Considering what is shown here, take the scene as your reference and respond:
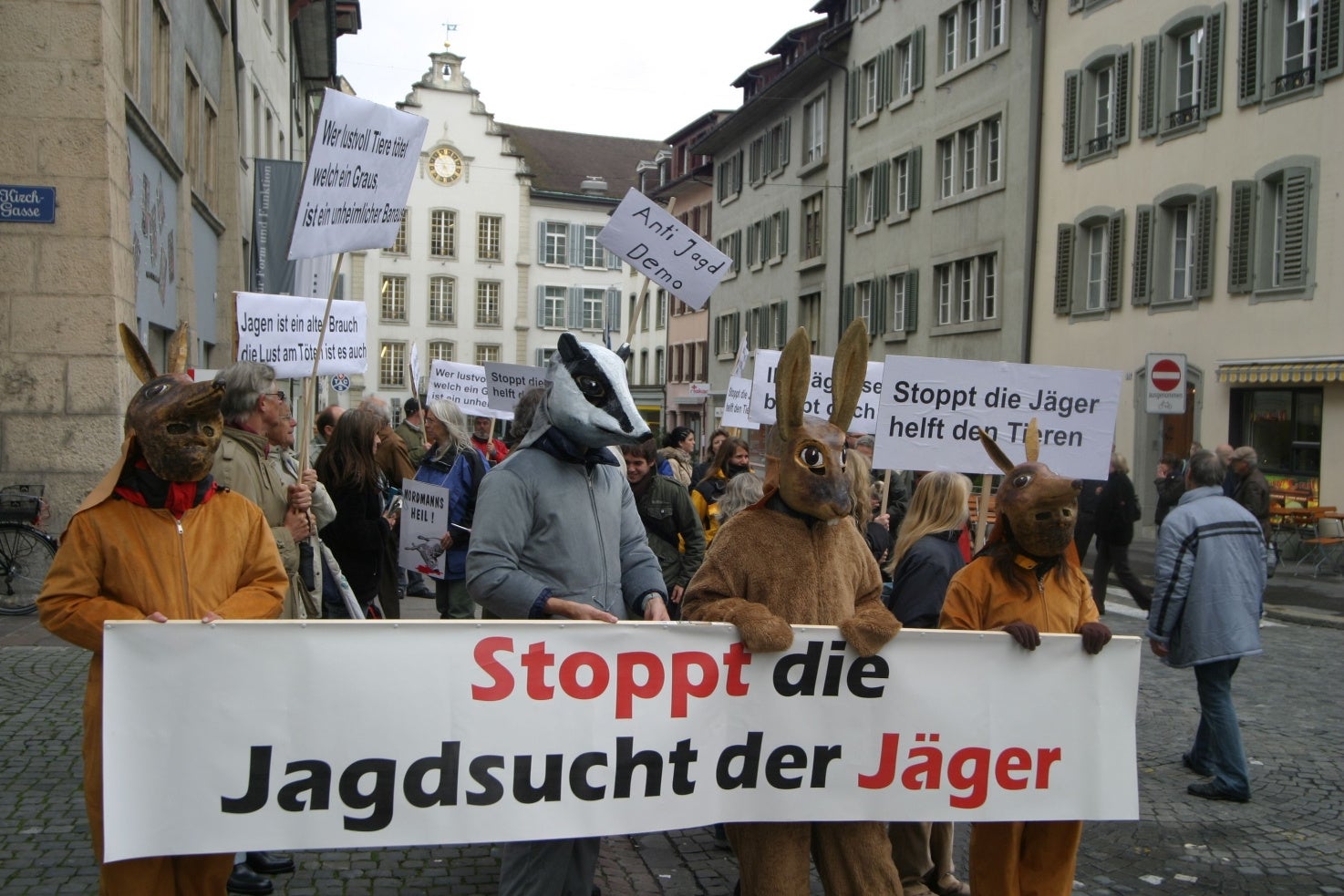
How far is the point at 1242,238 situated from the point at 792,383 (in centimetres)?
1995

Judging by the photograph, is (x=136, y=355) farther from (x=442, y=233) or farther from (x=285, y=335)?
(x=442, y=233)

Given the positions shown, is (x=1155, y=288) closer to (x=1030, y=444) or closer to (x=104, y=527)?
(x=1030, y=444)

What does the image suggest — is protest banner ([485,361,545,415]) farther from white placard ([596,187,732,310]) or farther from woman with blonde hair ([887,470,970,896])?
woman with blonde hair ([887,470,970,896])

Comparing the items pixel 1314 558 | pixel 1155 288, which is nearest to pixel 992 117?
pixel 1155 288

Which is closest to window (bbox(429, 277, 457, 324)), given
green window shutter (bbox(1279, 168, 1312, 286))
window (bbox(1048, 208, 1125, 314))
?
window (bbox(1048, 208, 1125, 314))

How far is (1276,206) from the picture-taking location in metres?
21.1

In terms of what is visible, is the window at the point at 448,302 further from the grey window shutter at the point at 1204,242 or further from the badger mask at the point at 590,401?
the badger mask at the point at 590,401

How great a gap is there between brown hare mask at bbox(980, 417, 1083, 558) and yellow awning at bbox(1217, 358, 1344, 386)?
1691 centimetres

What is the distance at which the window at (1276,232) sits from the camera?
65.9 feet

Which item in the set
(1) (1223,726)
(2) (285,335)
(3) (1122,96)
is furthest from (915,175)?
(1) (1223,726)

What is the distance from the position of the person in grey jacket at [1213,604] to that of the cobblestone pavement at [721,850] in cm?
30

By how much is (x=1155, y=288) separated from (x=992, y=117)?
7.69 metres

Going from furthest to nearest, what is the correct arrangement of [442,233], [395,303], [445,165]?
[395,303] → [442,233] → [445,165]

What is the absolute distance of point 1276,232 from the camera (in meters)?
21.1
